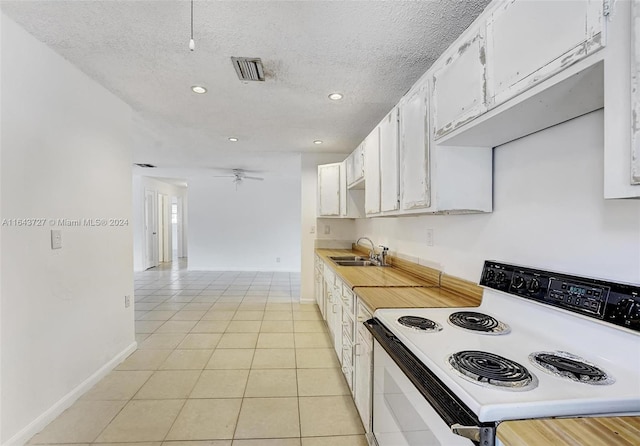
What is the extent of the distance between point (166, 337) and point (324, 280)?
1888mm

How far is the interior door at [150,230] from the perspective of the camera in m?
7.34

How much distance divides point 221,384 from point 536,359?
87.4 inches

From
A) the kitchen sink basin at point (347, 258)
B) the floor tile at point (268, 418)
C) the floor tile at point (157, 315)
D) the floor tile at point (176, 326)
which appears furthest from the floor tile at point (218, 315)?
the floor tile at point (268, 418)

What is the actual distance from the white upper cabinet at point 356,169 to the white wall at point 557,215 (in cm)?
141

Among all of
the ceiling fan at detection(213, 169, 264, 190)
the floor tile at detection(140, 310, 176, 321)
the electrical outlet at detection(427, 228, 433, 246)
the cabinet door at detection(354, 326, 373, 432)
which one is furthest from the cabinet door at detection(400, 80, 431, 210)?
the ceiling fan at detection(213, 169, 264, 190)

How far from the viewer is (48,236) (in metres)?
1.89

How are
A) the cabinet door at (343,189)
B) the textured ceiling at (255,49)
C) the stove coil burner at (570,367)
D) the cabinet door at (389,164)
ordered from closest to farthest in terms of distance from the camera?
the stove coil burner at (570,367)
the textured ceiling at (255,49)
the cabinet door at (389,164)
the cabinet door at (343,189)

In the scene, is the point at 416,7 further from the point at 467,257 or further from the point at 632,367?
the point at 632,367

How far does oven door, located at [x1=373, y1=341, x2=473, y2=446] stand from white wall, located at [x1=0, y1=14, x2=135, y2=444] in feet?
6.72

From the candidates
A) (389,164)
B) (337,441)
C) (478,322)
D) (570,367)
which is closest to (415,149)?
(389,164)

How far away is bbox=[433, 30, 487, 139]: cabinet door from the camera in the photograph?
1.20 meters

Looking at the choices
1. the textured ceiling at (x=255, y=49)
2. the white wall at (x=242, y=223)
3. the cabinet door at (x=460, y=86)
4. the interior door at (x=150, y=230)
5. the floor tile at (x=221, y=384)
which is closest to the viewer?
the cabinet door at (x=460, y=86)

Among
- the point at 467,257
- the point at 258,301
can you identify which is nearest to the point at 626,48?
the point at 467,257

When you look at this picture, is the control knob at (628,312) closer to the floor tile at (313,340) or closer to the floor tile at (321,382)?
the floor tile at (321,382)
